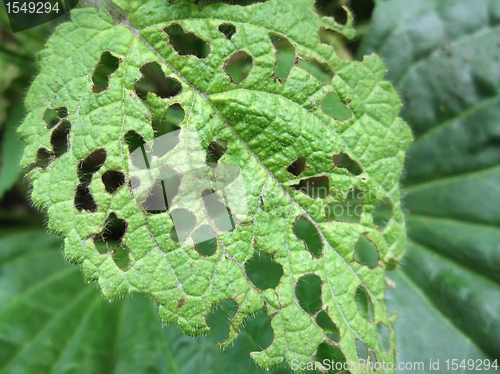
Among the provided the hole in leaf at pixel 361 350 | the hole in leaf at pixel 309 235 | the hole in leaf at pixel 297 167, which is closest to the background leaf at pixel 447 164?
the hole in leaf at pixel 361 350

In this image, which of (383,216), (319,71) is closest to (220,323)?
A: (383,216)

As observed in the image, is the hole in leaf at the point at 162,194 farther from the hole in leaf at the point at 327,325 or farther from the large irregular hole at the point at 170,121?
the hole in leaf at the point at 327,325

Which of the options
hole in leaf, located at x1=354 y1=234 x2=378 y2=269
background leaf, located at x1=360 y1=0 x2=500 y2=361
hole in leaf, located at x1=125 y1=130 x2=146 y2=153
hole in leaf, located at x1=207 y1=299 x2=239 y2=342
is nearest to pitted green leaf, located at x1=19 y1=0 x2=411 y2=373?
hole in leaf, located at x1=125 y1=130 x2=146 y2=153

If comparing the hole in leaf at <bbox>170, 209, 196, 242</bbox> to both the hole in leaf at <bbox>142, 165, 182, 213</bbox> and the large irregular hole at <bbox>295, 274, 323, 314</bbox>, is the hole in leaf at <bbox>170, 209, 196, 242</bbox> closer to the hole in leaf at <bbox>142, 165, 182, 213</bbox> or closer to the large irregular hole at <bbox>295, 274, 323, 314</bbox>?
the hole in leaf at <bbox>142, 165, 182, 213</bbox>

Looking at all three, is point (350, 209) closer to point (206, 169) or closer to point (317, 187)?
point (317, 187)

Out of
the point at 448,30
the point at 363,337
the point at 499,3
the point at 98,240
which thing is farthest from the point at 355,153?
the point at 499,3

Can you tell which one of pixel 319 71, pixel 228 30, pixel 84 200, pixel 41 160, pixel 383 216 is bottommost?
pixel 383 216

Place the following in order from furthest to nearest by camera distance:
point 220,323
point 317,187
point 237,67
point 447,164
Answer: point 447,164 → point 237,67 → point 220,323 → point 317,187
